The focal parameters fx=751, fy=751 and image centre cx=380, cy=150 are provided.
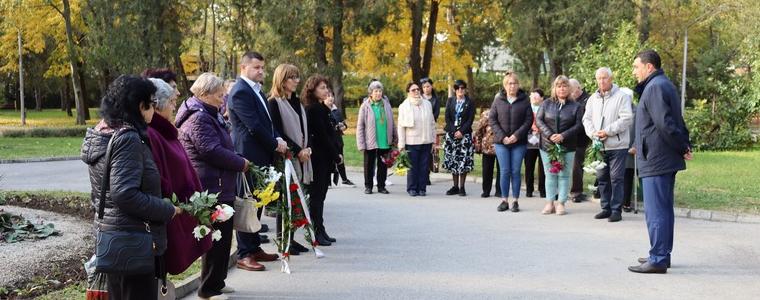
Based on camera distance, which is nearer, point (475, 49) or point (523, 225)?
point (523, 225)

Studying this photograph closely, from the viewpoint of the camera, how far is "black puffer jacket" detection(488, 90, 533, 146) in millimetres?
11281

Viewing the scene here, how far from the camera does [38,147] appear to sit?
24.8 metres

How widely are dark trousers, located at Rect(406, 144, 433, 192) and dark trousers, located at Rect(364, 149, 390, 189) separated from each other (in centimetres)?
54

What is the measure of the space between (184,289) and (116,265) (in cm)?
243

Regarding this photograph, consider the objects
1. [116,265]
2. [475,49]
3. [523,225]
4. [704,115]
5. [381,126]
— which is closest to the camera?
[116,265]

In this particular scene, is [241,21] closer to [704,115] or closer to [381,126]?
[704,115]

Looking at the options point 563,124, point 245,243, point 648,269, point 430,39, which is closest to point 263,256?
point 245,243

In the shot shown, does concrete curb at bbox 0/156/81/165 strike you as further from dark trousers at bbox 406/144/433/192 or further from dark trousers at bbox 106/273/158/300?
dark trousers at bbox 106/273/158/300

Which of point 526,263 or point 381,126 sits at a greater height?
Result: point 381,126

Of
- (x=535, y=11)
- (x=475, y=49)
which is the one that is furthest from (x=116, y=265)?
(x=475, y=49)

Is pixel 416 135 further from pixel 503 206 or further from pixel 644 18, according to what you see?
pixel 644 18

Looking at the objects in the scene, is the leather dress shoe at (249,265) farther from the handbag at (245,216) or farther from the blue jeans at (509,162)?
the blue jeans at (509,162)

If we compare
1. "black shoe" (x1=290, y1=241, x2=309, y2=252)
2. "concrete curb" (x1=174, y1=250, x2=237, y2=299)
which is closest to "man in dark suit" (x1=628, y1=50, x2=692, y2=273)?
"black shoe" (x1=290, y1=241, x2=309, y2=252)

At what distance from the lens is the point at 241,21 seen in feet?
117
